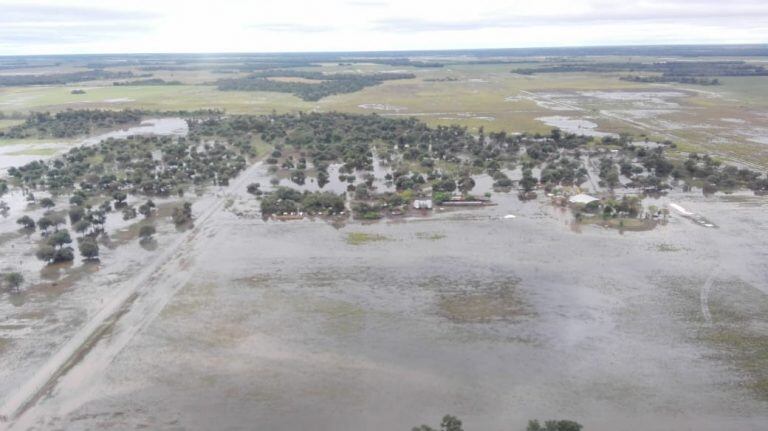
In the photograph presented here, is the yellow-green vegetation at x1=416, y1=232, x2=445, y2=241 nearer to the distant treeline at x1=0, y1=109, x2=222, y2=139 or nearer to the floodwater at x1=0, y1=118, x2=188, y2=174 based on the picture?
the floodwater at x1=0, y1=118, x2=188, y2=174

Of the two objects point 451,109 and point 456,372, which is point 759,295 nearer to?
point 456,372

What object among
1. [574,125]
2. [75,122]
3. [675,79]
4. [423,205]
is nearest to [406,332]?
[423,205]

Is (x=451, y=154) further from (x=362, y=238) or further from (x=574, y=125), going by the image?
(x=574, y=125)

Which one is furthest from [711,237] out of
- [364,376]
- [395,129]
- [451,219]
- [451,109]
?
[451,109]

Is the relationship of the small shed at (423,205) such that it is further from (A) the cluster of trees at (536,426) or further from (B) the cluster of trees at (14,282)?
(A) the cluster of trees at (536,426)

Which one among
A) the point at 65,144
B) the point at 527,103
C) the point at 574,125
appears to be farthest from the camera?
the point at 527,103

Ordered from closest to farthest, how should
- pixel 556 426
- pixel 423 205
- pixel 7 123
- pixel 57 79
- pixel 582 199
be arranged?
pixel 556 426
pixel 423 205
pixel 582 199
pixel 7 123
pixel 57 79

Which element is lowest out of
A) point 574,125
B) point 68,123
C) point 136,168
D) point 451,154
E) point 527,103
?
point 136,168
